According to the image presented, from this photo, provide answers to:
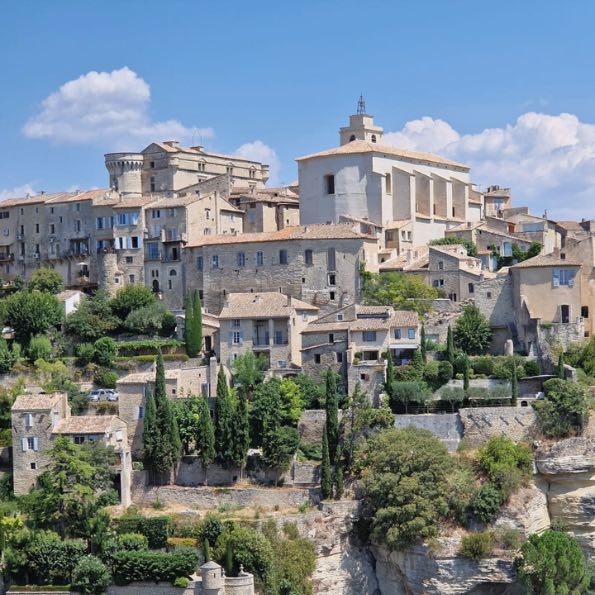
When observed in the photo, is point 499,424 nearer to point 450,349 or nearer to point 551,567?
point 450,349

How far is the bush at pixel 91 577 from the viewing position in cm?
5634

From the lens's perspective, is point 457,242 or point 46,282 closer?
point 457,242

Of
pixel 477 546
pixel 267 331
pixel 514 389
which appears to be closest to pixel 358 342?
pixel 267 331

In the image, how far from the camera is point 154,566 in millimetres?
56469

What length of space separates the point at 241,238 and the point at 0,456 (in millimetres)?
18310

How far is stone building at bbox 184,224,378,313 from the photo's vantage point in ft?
240

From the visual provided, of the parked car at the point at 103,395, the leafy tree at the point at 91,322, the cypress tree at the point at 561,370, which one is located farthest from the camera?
the leafy tree at the point at 91,322

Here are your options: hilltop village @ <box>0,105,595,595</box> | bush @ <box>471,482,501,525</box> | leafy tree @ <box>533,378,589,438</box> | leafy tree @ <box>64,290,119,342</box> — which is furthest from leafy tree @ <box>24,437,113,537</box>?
leafy tree @ <box>533,378,589,438</box>

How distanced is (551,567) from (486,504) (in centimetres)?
389

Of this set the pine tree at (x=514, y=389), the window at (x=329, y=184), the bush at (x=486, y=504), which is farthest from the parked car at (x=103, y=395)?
the window at (x=329, y=184)

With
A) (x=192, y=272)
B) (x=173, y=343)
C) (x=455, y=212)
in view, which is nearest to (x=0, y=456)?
(x=173, y=343)

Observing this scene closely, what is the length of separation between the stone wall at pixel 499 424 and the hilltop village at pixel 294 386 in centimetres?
6

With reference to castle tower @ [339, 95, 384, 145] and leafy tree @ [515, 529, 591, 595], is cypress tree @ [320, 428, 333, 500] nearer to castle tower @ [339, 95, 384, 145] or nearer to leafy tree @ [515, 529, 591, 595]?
leafy tree @ [515, 529, 591, 595]

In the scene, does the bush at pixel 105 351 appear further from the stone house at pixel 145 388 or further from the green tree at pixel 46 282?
the green tree at pixel 46 282
